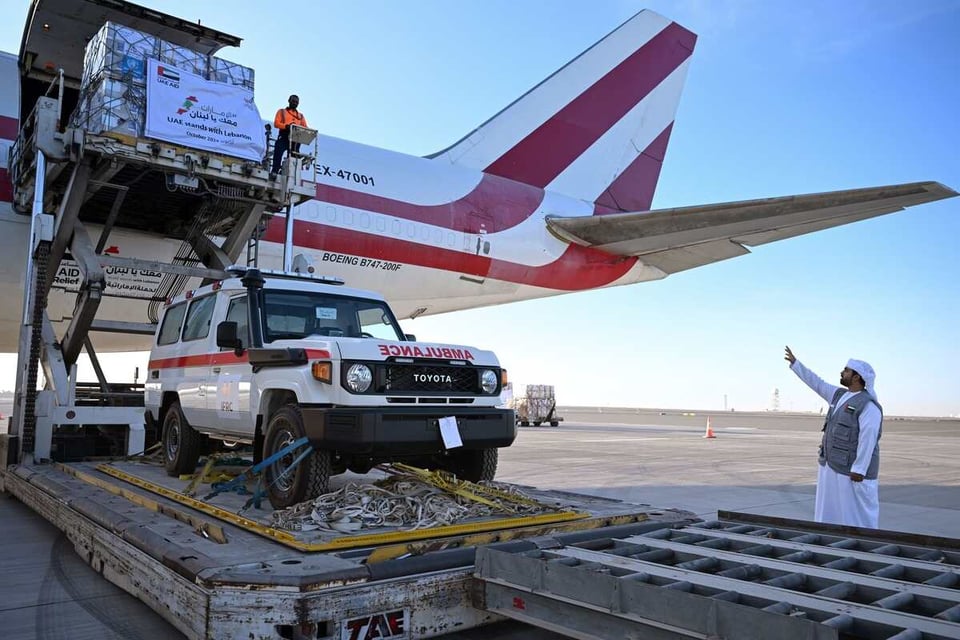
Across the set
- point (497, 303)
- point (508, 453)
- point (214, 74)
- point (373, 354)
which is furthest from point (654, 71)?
point (373, 354)

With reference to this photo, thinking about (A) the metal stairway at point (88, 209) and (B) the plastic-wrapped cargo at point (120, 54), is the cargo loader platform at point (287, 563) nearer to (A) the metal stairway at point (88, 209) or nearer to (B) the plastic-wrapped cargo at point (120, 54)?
(A) the metal stairway at point (88, 209)

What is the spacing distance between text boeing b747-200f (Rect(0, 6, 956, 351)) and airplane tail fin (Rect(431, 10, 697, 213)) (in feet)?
0.10

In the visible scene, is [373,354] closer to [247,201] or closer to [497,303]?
[247,201]

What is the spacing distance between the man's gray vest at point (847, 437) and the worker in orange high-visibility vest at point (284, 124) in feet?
22.0

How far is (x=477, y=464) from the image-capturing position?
603 centimetres

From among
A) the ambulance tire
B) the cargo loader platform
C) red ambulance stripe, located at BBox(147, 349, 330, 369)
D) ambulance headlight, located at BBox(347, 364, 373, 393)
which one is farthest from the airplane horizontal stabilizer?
red ambulance stripe, located at BBox(147, 349, 330, 369)

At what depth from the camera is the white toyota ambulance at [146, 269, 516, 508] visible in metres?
4.96

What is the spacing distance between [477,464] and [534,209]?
384 inches

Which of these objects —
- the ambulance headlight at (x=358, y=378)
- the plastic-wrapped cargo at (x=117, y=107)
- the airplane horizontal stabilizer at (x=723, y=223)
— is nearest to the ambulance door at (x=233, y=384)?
the ambulance headlight at (x=358, y=378)

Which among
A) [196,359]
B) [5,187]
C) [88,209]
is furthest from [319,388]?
[5,187]

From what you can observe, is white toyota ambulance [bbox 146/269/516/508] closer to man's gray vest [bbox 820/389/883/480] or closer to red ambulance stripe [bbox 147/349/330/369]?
red ambulance stripe [bbox 147/349/330/369]

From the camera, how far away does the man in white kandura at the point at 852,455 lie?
19.9 feet

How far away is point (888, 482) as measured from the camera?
13.2 m

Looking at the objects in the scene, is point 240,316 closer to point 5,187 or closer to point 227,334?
point 227,334
